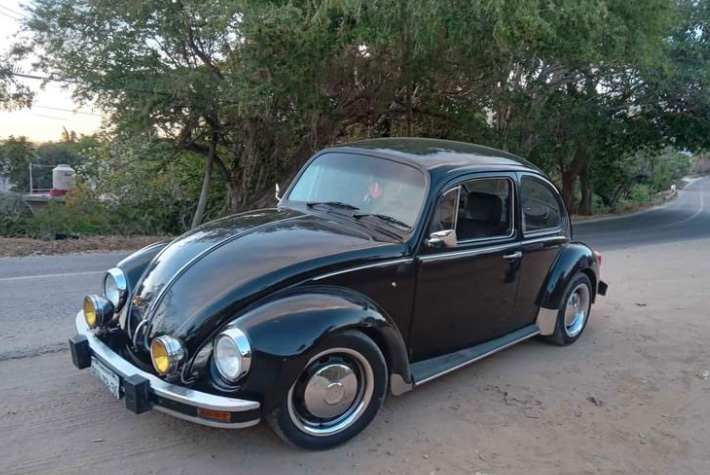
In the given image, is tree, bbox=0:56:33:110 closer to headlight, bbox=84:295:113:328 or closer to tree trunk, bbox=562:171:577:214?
headlight, bbox=84:295:113:328

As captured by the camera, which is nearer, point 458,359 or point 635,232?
point 458,359

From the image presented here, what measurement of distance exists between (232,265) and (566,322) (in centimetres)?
342

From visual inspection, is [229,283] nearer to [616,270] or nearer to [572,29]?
[616,270]

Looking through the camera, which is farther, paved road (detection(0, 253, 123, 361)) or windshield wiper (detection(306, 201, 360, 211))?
paved road (detection(0, 253, 123, 361))

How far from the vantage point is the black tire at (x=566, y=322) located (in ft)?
16.2

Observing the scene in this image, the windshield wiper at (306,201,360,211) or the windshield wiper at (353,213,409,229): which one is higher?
the windshield wiper at (306,201,360,211)

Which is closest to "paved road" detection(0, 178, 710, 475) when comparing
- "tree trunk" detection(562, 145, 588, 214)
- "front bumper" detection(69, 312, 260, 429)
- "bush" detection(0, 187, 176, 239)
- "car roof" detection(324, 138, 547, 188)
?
"front bumper" detection(69, 312, 260, 429)

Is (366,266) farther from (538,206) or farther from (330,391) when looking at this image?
(538,206)

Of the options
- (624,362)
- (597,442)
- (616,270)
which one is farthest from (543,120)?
(597,442)

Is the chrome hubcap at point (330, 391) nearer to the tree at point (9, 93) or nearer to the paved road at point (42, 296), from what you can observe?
the paved road at point (42, 296)

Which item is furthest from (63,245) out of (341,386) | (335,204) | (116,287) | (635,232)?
(635,232)

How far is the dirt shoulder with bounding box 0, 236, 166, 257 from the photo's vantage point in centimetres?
891

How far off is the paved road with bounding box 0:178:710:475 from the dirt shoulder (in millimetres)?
3727

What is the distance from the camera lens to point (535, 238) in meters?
4.55
